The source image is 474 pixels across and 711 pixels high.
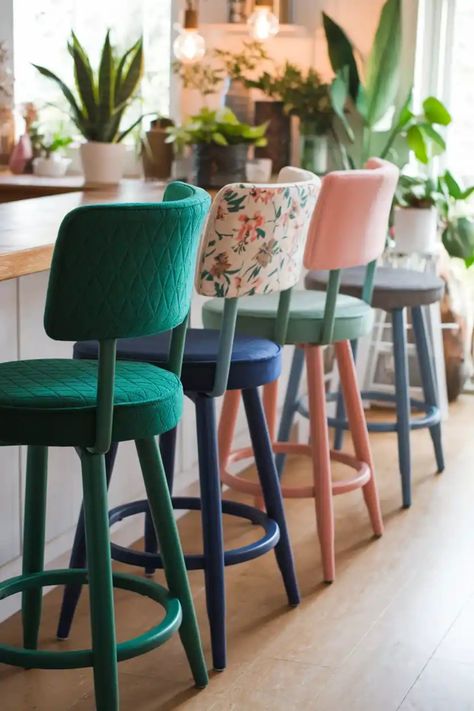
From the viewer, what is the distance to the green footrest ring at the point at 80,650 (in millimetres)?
2133

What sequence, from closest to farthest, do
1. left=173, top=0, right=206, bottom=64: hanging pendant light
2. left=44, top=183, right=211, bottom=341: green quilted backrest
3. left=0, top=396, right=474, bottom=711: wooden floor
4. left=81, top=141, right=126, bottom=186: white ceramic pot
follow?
1. left=44, top=183, right=211, bottom=341: green quilted backrest
2. left=0, top=396, right=474, bottom=711: wooden floor
3. left=81, top=141, right=126, bottom=186: white ceramic pot
4. left=173, top=0, right=206, bottom=64: hanging pendant light

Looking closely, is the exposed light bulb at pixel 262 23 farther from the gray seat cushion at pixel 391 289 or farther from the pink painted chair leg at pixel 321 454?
the pink painted chair leg at pixel 321 454

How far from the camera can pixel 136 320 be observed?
2016mm

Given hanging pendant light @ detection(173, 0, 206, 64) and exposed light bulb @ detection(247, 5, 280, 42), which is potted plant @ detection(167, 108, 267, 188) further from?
exposed light bulb @ detection(247, 5, 280, 42)

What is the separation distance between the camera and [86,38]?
4.81m

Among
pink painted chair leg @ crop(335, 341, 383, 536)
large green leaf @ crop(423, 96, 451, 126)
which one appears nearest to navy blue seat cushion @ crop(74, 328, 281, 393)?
pink painted chair leg @ crop(335, 341, 383, 536)

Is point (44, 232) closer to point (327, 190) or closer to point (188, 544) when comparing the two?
point (327, 190)

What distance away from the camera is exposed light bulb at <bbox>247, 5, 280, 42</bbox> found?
455 cm

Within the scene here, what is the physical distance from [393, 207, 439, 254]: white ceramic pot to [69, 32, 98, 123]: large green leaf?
126cm

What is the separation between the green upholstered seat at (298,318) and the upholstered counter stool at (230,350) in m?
0.16

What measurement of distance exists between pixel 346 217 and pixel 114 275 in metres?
1.18

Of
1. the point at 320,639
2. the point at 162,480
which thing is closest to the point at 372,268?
the point at 320,639

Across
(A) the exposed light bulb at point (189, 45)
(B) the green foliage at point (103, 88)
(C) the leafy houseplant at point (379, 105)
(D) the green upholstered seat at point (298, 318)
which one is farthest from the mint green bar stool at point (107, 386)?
(C) the leafy houseplant at point (379, 105)

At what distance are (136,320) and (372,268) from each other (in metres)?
1.56
